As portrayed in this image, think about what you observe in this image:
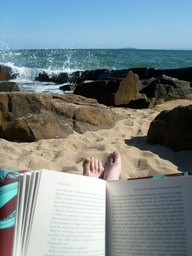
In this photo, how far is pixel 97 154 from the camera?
3045mm

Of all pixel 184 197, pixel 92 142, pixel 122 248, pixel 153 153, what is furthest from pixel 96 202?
pixel 92 142

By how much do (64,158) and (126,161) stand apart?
0.49m

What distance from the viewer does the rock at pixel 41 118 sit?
11.6 feet

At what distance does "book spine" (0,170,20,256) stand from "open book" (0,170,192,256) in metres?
0.02

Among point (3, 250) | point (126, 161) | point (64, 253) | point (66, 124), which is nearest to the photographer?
point (3, 250)

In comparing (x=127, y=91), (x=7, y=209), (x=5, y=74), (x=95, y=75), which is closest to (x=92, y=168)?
(x=7, y=209)

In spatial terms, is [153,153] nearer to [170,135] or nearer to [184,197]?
[170,135]

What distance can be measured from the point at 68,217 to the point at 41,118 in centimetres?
252

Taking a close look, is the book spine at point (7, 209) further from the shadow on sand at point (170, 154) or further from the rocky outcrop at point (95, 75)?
the rocky outcrop at point (95, 75)

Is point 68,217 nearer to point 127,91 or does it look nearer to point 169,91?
point 127,91

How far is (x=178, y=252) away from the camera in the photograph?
1165mm

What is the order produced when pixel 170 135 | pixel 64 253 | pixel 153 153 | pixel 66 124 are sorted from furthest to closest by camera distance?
pixel 66 124
pixel 170 135
pixel 153 153
pixel 64 253

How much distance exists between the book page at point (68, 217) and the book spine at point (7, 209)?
0.07 m

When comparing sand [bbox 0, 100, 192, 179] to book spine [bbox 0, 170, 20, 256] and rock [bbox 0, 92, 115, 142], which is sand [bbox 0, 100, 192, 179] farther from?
book spine [bbox 0, 170, 20, 256]
